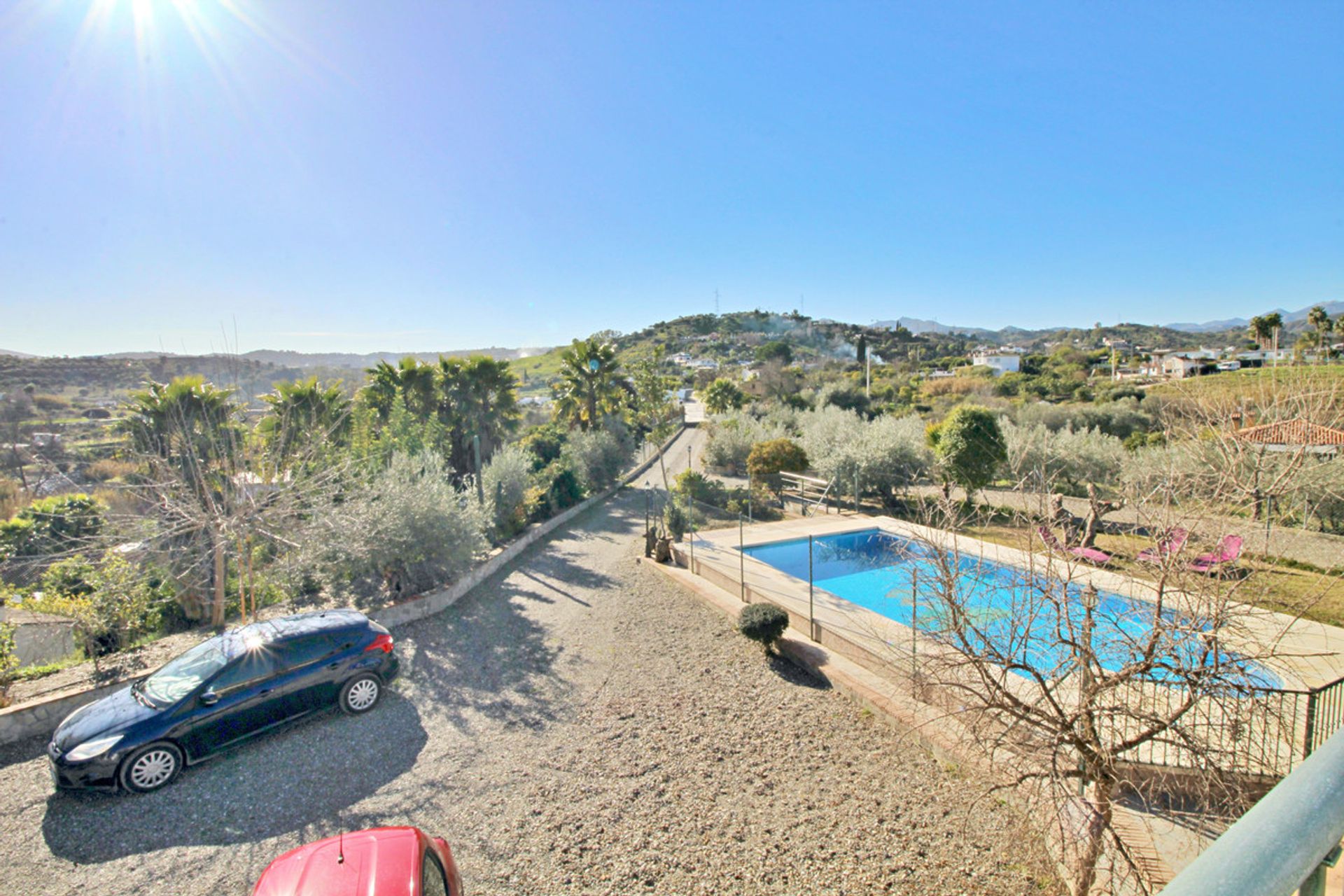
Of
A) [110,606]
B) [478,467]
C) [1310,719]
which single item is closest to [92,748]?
[110,606]

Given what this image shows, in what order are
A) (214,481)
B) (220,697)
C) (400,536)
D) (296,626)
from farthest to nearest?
1. (400,536)
2. (214,481)
3. (296,626)
4. (220,697)

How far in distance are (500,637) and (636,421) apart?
2449 cm

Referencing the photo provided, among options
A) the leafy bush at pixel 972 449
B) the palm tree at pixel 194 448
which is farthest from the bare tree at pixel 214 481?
the leafy bush at pixel 972 449

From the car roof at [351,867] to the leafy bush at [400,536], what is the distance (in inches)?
240

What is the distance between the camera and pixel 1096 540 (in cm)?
1429

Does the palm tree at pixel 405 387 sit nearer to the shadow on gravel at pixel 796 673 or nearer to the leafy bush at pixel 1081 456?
the shadow on gravel at pixel 796 673

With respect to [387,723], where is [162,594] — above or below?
above

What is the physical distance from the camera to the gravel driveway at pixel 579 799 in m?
5.13

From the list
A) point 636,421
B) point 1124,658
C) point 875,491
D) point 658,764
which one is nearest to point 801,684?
point 658,764

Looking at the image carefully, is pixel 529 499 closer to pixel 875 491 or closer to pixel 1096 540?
pixel 875 491

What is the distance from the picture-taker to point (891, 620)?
998cm

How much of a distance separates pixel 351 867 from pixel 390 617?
24.2ft

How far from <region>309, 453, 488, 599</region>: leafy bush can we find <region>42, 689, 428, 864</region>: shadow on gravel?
10.5 feet

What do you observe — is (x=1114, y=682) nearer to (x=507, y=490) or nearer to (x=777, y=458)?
(x=507, y=490)
